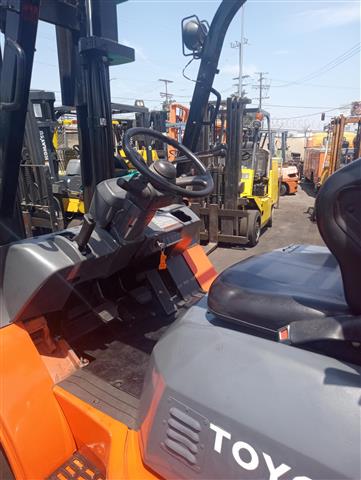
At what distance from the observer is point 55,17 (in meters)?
2.16

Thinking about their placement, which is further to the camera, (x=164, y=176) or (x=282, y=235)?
(x=282, y=235)

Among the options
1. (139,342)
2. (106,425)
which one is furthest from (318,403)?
(139,342)

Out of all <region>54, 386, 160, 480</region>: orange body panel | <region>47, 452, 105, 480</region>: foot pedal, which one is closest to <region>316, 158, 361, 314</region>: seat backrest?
<region>54, 386, 160, 480</region>: orange body panel

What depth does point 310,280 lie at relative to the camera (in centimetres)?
151

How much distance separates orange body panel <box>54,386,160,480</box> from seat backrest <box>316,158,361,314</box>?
1.02m

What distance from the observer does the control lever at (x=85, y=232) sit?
1.83 metres

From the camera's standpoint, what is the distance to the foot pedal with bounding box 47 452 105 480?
1684mm

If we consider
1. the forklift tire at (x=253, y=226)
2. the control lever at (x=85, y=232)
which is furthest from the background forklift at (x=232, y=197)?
the control lever at (x=85, y=232)

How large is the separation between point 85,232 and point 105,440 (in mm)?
985

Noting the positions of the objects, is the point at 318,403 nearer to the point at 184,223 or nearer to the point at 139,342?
the point at 139,342

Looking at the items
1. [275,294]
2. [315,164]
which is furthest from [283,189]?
[275,294]

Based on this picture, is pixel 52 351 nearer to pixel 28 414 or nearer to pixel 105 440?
pixel 28 414

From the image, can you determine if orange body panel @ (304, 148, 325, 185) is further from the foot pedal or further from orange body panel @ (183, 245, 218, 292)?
the foot pedal

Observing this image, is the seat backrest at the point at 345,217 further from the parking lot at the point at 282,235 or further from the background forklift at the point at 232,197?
the background forklift at the point at 232,197
